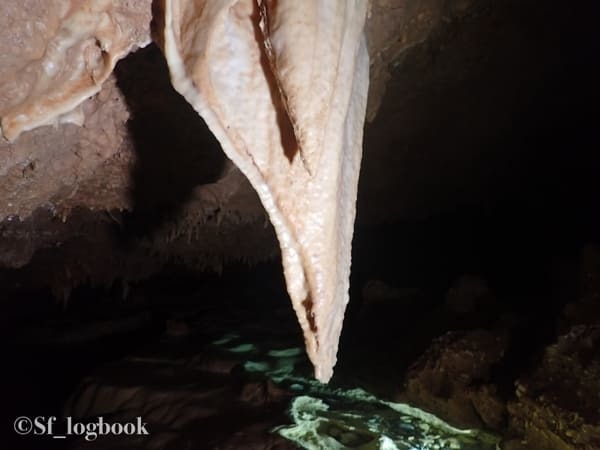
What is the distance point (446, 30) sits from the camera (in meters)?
3.93

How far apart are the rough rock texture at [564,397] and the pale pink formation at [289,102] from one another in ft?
7.31

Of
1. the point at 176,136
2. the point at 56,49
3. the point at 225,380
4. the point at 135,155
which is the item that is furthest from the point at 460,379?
the point at 56,49

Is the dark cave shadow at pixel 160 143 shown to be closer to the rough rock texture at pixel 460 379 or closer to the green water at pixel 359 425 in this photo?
the green water at pixel 359 425

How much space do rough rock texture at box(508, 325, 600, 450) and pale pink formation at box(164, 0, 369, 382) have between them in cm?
223

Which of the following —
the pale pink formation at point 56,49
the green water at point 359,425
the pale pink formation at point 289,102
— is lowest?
the green water at point 359,425

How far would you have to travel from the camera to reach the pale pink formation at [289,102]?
1.31m

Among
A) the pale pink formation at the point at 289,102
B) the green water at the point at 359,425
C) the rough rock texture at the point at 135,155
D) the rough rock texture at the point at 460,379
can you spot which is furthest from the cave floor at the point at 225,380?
the pale pink formation at the point at 289,102

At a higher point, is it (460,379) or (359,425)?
(460,379)

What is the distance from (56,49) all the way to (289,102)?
0.88 meters

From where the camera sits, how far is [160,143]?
3451mm

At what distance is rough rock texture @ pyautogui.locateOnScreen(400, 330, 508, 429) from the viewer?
12.2 feet

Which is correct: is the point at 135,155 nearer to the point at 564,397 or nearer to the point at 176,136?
the point at 176,136

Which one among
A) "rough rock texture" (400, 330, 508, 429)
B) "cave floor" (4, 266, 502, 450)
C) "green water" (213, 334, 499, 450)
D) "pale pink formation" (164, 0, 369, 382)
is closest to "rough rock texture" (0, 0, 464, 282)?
"pale pink formation" (164, 0, 369, 382)

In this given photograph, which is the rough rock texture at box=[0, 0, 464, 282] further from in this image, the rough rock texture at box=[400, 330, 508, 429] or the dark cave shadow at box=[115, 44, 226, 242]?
the rough rock texture at box=[400, 330, 508, 429]
